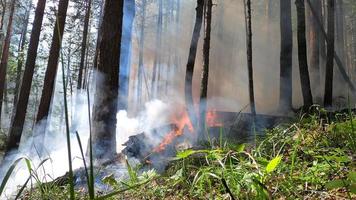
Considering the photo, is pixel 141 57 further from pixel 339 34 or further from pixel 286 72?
pixel 286 72

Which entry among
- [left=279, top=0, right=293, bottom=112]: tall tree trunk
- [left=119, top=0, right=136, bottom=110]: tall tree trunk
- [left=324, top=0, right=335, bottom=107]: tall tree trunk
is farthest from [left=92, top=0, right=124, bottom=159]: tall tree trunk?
[left=279, top=0, right=293, bottom=112]: tall tree trunk

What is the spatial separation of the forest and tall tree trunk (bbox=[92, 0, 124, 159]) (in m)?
0.02

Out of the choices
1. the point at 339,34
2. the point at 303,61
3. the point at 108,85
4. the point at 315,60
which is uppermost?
the point at 339,34

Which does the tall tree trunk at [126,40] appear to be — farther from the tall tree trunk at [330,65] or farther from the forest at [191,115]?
the tall tree trunk at [330,65]

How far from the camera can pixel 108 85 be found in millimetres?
7613

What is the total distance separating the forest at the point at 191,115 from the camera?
215cm

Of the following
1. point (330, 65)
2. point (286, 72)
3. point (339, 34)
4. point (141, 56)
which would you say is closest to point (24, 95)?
point (286, 72)

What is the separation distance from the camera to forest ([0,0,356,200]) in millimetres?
2150

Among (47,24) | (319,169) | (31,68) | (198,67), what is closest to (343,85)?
(198,67)

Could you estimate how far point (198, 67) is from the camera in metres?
28.4

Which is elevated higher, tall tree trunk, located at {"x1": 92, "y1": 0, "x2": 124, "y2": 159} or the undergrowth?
tall tree trunk, located at {"x1": 92, "y1": 0, "x2": 124, "y2": 159}

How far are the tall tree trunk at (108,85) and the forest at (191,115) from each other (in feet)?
0.07

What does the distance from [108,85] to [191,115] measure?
3.38 meters

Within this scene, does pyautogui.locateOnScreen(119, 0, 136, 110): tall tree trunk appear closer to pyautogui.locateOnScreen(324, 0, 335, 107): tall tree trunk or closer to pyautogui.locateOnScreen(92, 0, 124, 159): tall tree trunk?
pyautogui.locateOnScreen(92, 0, 124, 159): tall tree trunk
